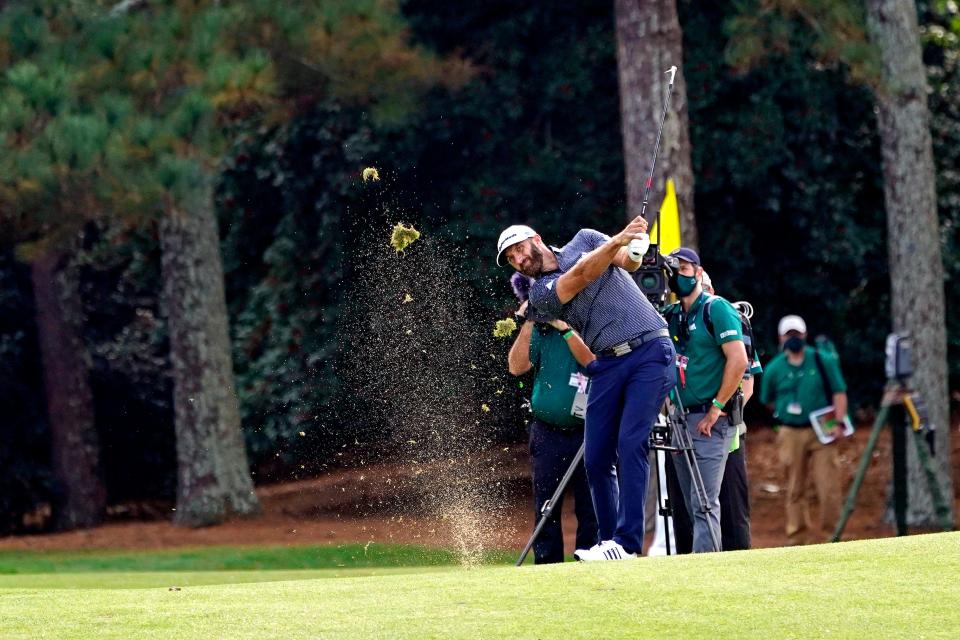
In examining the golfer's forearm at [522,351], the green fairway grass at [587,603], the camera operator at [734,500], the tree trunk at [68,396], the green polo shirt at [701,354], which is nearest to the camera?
the green fairway grass at [587,603]

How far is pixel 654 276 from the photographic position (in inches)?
382

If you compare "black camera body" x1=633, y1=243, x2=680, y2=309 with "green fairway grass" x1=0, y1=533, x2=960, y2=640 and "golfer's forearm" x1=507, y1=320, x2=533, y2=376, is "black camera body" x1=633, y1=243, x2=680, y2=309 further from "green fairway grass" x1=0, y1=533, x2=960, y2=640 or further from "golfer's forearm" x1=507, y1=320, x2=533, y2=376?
"green fairway grass" x1=0, y1=533, x2=960, y2=640

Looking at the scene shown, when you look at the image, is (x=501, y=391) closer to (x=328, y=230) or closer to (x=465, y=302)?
(x=465, y=302)

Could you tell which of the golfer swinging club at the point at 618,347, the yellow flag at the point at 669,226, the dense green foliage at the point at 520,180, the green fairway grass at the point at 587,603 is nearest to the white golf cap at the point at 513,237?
the golfer swinging club at the point at 618,347

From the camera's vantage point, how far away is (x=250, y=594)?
24.6ft

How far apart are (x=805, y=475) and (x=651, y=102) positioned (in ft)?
13.9

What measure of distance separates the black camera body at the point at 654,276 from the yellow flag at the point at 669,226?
2.47 metres

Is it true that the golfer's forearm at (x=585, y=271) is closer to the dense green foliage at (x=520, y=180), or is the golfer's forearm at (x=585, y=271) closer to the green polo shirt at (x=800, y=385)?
the green polo shirt at (x=800, y=385)

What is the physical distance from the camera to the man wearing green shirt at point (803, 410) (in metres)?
14.2

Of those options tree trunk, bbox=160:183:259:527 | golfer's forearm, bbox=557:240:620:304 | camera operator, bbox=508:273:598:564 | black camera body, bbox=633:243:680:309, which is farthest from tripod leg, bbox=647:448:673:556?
tree trunk, bbox=160:183:259:527

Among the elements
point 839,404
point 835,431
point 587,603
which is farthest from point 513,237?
point 835,431

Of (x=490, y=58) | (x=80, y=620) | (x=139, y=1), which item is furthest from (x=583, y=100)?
(x=80, y=620)

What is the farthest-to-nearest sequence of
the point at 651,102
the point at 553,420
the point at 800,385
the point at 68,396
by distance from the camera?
the point at 68,396 → the point at 651,102 → the point at 800,385 → the point at 553,420

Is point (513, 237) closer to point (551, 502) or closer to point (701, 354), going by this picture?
point (551, 502)
